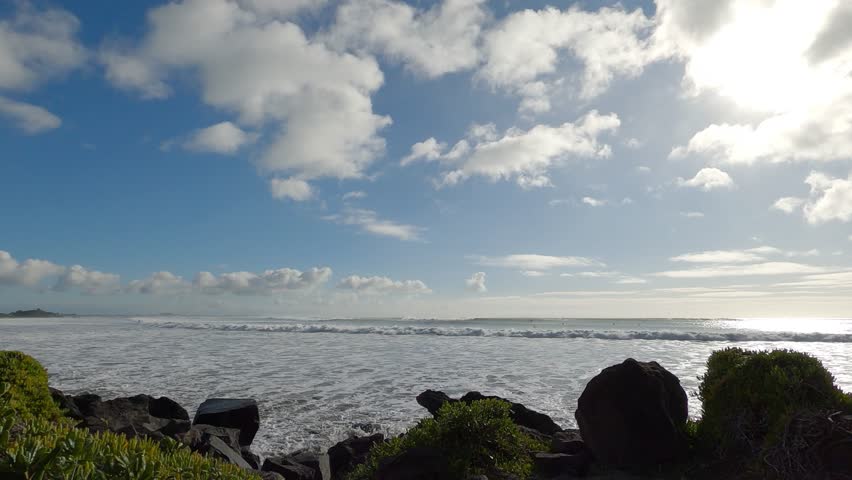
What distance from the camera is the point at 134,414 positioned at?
37.9 ft

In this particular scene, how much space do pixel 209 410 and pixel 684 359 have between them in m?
24.2

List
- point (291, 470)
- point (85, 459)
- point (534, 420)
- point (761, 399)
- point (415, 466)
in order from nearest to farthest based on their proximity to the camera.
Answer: point (85, 459) → point (415, 466) → point (761, 399) → point (291, 470) → point (534, 420)

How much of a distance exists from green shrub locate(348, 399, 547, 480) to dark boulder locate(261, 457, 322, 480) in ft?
2.87

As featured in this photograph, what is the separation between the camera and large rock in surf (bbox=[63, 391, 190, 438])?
409 inches

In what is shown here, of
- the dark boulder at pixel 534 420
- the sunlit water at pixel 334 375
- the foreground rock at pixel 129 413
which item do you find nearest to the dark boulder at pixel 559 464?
the dark boulder at pixel 534 420

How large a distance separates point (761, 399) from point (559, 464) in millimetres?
3312

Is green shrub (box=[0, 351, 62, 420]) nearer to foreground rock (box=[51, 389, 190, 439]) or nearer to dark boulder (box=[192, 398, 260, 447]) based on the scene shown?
foreground rock (box=[51, 389, 190, 439])

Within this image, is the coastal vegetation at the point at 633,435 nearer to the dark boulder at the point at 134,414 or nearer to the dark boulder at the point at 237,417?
the dark boulder at the point at 134,414

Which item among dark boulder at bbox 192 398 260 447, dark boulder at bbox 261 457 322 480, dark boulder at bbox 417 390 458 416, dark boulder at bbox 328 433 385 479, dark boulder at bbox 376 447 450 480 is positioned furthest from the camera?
dark boulder at bbox 417 390 458 416

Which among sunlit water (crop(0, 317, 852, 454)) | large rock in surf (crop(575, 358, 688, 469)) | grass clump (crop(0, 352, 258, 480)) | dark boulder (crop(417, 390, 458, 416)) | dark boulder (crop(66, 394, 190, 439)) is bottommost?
sunlit water (crop(0, 317, 852, 454))

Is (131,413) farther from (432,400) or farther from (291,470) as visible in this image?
(432,400)

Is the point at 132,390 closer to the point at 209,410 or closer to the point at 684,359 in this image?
the point at 209,410

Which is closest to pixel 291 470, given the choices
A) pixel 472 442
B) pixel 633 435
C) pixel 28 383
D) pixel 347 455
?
pixel 347 455

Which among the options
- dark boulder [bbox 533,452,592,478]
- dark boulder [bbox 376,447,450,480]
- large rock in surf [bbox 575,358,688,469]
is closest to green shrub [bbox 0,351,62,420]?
dark boulder [bbox 376,447,450,480]
